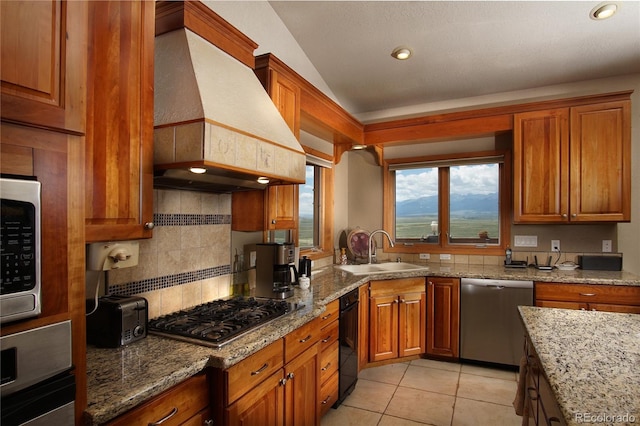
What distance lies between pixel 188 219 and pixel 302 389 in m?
1.19

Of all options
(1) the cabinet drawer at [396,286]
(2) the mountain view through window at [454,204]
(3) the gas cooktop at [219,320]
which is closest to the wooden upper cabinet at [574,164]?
(2) the mountain view through window at [454,204]

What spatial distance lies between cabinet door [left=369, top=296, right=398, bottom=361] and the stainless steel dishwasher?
64 centimetres

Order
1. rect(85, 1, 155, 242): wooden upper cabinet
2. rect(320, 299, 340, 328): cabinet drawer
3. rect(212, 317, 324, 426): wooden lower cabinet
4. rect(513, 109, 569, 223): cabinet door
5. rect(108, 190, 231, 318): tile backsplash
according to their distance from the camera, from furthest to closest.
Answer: rect(513, 109, 569, 223): cabinet door, rect(320, 299, 340, 328): cabinet drawer, rect(108, 190, 231, 318): tile backsplash, rect(212, 317, 324, 426): wooden lower cabinet, rect(85, 1, 155, 242): wooden upper cabinet

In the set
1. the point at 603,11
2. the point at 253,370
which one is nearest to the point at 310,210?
the point at 253,370

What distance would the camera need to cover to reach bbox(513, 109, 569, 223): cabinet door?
3.31 meters

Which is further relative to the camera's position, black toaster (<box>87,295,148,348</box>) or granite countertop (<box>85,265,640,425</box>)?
black toaster (<box>87,295,148,348</box>)

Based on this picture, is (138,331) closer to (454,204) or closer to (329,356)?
(329,356)

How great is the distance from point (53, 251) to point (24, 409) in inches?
14.1

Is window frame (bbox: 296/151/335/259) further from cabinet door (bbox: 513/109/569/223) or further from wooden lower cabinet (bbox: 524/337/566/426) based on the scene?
wooden lower cabinet (bbox: 524/337/566/426)

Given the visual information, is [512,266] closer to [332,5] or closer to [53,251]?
[332,5]

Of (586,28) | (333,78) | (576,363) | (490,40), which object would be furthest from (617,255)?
(333,78)

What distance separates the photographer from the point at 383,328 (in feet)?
11.1

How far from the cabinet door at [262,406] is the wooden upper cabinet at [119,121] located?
0.83 meters

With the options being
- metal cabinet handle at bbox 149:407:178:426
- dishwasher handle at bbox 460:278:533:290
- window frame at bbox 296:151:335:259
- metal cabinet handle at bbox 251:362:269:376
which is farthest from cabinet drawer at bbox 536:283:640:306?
metal cabinet handle at bbox 149:407:178:426
